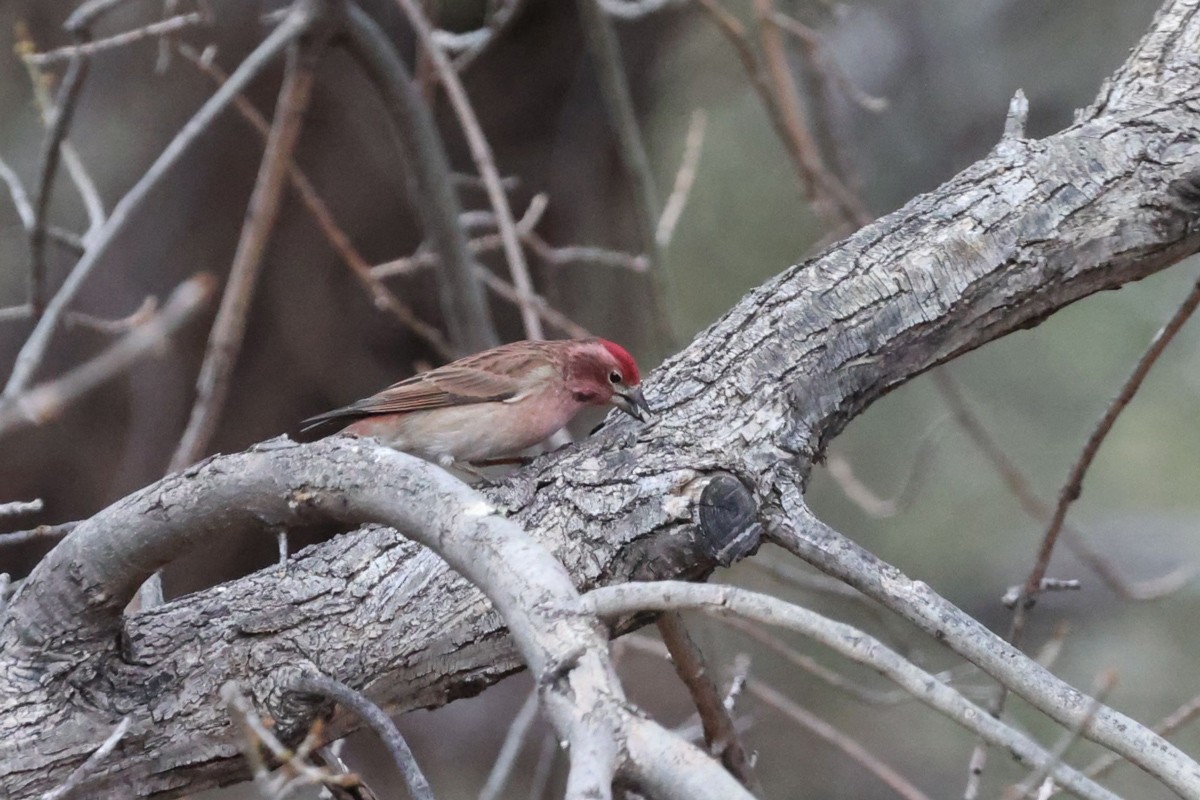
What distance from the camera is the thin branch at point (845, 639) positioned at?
1.76 metres

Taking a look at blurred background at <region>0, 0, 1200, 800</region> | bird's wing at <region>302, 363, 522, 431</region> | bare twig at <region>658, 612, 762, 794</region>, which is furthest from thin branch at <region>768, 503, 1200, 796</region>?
blurred background at <region>0, 0, 1200, 800</region>

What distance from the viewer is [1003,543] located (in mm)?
9234

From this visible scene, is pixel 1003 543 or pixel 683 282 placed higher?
pixel 683 282

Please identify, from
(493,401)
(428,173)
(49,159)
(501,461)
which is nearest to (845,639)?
(501,461)

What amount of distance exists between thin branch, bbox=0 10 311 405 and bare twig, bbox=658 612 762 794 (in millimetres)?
1786

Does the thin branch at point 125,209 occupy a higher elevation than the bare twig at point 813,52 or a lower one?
lower

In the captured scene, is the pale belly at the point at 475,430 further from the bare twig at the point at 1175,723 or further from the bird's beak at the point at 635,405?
the bare twig at the point at 1175,723

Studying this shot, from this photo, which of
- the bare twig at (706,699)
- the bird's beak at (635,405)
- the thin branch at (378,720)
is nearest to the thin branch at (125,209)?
the thin branch at (378,720)

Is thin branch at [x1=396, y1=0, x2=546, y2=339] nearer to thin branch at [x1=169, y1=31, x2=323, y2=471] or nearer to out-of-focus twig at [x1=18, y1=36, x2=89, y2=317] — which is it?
thin branch at [x1=169, y1=31, x2=323, y2=471]

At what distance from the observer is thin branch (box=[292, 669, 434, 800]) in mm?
2170

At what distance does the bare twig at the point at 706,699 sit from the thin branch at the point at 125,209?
1.79 meters

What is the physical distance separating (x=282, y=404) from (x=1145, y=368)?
4.64 metres

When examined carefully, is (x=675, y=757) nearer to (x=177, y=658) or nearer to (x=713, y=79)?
(x=177, y=658)

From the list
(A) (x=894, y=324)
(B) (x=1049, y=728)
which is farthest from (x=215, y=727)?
(B) (x=1049, y=728)
